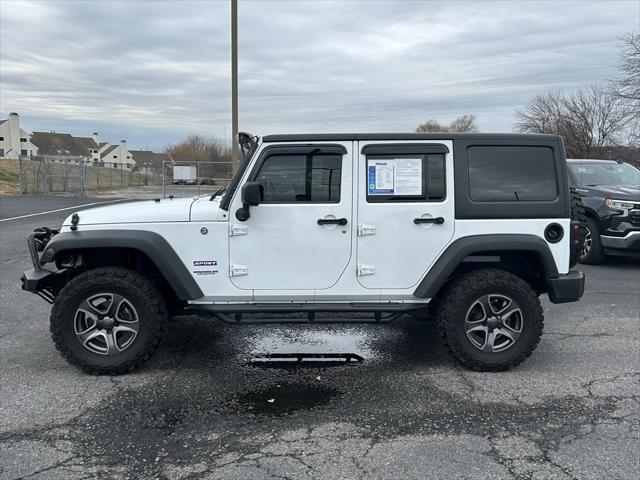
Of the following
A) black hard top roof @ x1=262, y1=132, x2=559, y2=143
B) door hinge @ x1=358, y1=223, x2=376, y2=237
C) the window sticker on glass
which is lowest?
door hinge @ x1=358, y1=223, x2=376, y2=237

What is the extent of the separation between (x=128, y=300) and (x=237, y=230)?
3.36ft

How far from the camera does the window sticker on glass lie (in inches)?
172

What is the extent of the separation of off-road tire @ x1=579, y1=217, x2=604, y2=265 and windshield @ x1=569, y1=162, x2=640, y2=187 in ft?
2.87

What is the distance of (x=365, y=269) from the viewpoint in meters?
4.39

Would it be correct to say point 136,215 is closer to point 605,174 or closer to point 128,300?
point 128,300

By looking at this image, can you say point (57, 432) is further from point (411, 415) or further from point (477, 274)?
point (477, 274)

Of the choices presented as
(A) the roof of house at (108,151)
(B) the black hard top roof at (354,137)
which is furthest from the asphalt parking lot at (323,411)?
(A) the roof of house at (108,151)

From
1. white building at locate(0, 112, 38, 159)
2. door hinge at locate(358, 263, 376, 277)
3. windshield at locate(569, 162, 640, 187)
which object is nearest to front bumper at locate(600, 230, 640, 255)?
windshield at locate(569, 162, 640, 187)

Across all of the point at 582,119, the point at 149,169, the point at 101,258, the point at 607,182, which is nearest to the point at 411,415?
the point at 101,258

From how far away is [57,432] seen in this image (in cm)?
343

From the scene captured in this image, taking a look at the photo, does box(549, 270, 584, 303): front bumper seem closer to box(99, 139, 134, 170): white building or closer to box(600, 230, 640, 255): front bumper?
box(600, 230, 640, 255): front bumper

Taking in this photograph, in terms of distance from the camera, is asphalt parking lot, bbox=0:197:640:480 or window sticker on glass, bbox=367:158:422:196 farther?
window sticker on glass, bbox=367:158:422:196

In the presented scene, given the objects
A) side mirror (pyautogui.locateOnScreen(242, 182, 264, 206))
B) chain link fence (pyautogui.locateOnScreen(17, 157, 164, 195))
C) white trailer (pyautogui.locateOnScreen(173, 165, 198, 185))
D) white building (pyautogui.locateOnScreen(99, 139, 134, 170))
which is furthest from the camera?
white building (pyautogui.locateOnScreen(99, 139, 134, 170))

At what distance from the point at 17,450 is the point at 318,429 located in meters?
1.81
